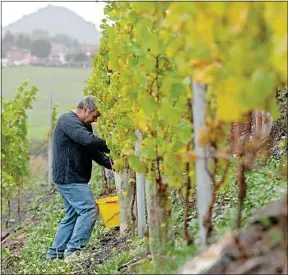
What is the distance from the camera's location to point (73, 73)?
48.4 meters

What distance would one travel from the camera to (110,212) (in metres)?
9.47

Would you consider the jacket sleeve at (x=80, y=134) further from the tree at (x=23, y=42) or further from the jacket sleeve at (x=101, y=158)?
the tree at (x=23, y=42)

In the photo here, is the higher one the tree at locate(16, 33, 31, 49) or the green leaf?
the tree at locate(16, 33, 31, 49)

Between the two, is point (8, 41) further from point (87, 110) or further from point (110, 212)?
point (87, 110)

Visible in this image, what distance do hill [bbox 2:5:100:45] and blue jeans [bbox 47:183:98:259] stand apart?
307 ft

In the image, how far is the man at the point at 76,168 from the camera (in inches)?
337

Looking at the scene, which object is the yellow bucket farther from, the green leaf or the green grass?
the green leaf

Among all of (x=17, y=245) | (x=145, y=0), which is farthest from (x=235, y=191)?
(x=17, y=245)

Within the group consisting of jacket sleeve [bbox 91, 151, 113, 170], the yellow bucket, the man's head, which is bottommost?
the yellow bucket

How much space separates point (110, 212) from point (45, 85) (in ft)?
117

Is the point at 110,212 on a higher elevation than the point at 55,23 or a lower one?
lower

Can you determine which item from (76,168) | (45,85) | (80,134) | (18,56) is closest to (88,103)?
(80,134)

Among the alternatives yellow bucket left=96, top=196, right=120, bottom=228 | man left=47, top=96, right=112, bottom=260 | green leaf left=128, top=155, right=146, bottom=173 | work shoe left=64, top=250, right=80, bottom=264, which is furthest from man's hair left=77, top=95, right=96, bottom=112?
green leaf left=128, top=155, right=146, bottom=173

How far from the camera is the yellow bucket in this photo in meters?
9.42
